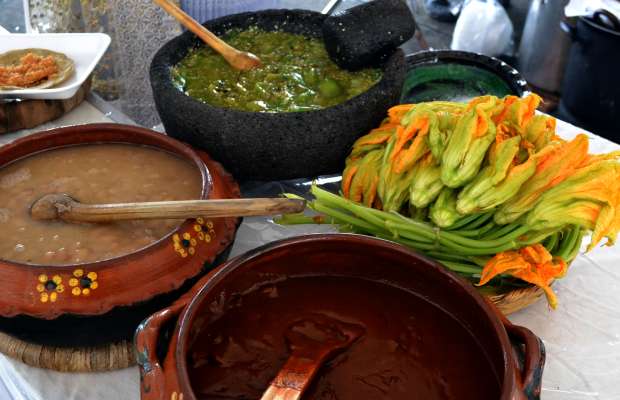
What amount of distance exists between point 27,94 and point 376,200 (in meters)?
0.92

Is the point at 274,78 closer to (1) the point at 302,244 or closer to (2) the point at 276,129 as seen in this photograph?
(2) the point at 276,129

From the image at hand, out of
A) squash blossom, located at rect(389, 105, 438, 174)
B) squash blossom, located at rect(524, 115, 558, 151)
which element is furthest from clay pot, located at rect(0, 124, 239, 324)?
squash blossom, located at rect(524, 115, 558, 151)

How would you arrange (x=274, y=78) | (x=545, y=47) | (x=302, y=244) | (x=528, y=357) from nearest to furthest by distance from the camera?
(x=528, y=357)
(x=302, y=244)
(x=274, y=78)
(x=545, y=47)

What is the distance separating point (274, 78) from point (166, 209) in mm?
554

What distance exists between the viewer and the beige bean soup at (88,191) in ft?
3.17

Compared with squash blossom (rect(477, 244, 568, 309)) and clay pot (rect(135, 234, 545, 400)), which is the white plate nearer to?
clay pot (rect(135, 234, 545, 400))

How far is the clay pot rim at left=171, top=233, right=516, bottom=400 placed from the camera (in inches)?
26.4

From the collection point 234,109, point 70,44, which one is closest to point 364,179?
point 234,109

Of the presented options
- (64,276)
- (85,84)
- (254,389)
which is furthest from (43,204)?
(85,84)

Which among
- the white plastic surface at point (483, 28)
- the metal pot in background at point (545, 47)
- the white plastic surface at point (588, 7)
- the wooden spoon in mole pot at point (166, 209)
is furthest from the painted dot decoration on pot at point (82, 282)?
the white plastic surface at point (483, 28)

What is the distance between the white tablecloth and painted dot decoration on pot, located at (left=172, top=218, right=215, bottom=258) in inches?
8.6

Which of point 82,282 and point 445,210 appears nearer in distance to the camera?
point 82,282

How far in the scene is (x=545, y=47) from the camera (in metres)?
3.38

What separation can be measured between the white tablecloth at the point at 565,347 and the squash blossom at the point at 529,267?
119mm
